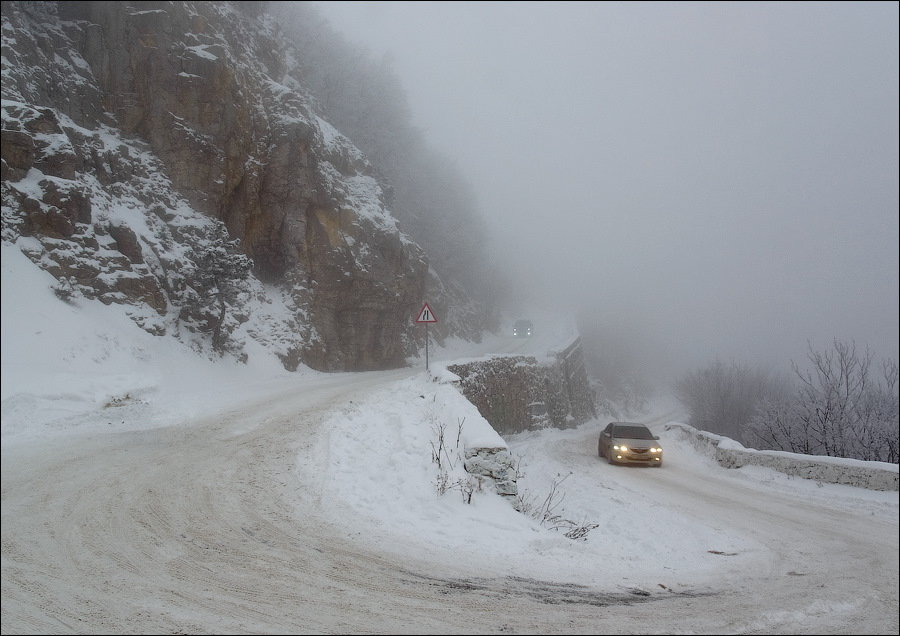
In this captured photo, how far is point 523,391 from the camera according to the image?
77.0ft

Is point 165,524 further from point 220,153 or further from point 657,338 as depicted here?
point 657,338

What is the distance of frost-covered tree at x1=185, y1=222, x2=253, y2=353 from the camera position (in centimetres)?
1626

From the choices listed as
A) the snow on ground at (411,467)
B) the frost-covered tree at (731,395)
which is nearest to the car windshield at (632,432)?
the snow on ground at (411,467)

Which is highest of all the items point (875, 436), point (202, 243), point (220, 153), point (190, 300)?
point (220, 153)

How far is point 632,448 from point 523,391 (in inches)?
354

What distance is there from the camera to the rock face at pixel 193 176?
39.9 feet

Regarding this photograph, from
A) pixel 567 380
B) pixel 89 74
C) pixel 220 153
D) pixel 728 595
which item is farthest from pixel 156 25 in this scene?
pixel 567 380

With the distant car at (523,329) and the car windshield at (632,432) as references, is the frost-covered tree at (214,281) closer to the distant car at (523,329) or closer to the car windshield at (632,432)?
Result: the car windshield at (632,432)

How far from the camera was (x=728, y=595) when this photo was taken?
11.9ft

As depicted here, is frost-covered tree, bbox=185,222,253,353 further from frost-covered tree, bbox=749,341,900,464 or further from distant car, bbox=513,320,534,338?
distant car, bbox=513,320,534,338

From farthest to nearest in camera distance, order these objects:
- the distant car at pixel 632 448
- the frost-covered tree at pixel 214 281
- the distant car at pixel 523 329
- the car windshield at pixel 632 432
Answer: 1. the distant car at pixel 523 329
2. the frost-covered tree at pixel 214 281
3. the car windshield at pixel 632 432
4. the distant car at pixel 632 448

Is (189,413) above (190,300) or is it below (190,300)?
below

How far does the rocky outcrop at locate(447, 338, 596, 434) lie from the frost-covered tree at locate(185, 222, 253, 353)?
8.84m

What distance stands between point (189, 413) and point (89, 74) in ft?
52.0
